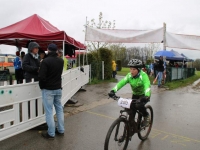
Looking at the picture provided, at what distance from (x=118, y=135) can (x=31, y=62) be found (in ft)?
9.36

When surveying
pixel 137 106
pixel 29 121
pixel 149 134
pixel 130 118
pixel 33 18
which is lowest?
pixel 149 134

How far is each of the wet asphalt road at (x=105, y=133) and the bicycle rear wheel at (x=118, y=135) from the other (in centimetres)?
44

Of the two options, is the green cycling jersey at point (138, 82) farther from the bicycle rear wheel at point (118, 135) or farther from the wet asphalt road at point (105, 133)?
the wet asphalt road at point (105, 133)

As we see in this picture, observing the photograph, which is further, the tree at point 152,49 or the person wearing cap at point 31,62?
the tree at point 152,49

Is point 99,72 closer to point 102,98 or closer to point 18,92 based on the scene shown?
point 102,98

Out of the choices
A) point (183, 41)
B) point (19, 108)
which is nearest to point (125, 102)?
point (19, 108)

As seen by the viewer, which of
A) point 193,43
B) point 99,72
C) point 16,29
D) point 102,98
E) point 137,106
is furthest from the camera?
point 99,72

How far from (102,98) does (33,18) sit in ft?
14.9

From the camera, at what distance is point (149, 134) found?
5066 millimetres

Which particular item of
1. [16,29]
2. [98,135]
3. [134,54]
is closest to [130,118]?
[98,135]

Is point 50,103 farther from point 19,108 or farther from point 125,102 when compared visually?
point 125,102

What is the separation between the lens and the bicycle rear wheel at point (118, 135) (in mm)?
3514

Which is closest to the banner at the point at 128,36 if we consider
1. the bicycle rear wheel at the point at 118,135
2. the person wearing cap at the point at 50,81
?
the person wearing cap at the point at 50,81

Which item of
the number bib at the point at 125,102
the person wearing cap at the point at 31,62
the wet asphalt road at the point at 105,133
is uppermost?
the person wearing cap at the point at 31,62
